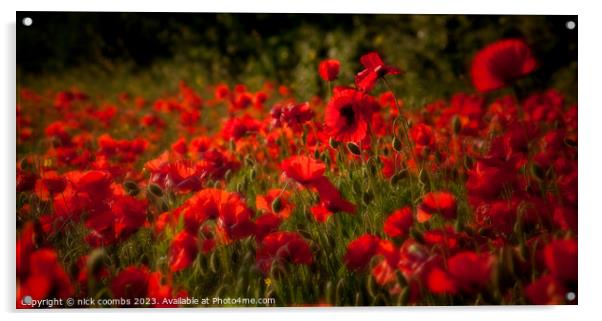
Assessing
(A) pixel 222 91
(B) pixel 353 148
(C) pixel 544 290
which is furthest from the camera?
(A) pixel 222 91

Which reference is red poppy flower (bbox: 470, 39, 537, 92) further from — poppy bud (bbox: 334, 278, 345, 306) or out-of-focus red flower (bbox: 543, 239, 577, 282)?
poppy bud (bbox: 334, 278, 345, 306)

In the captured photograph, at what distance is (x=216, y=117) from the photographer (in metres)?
2.21

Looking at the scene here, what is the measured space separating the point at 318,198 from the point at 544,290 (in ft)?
2.17

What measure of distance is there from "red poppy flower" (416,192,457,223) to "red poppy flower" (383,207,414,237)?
1.5 inches

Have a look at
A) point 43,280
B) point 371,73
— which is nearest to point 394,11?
point 371,73

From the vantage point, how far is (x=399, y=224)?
179 centimetres

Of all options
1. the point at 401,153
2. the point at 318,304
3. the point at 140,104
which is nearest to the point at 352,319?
the point at 318,304

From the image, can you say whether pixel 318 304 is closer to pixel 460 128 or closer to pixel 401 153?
pixel 401 153

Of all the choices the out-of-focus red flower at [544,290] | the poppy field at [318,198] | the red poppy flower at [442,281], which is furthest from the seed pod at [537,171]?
the red poppy flower at [442,281]

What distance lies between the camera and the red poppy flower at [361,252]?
5.67 ft

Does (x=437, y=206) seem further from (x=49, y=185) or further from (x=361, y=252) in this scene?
(x=49, y=185)

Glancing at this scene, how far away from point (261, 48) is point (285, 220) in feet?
2.15

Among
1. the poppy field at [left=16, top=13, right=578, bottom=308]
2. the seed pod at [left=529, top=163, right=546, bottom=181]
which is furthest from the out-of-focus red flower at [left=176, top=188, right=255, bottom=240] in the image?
the seed pod at [left=529, top=163, right=546, bottom=181]

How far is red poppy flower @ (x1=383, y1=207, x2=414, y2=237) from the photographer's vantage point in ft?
5.82
